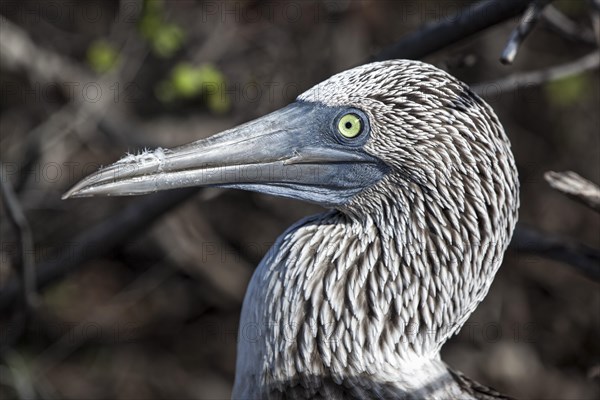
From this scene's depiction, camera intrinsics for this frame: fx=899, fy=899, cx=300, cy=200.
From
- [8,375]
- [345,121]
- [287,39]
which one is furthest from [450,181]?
[287,39]

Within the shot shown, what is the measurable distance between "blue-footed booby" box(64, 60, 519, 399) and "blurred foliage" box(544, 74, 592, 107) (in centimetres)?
319

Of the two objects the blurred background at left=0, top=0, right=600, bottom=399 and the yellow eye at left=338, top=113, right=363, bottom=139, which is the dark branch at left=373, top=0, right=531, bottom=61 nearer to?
the yellow eye at left=338, top=113, right=363, bottom=139

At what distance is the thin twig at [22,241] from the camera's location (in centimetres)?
370

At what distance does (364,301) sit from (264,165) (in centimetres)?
59

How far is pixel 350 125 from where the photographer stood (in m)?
3.09

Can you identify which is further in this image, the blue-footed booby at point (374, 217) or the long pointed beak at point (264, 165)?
the blue-footed booby at point (374, 217)

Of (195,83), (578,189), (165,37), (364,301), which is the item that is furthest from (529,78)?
(165,37)

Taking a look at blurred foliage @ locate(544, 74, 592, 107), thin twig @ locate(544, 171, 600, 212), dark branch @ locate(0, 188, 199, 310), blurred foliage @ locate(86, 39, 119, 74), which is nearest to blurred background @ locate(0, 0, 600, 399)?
blurred foliage @ locate(544, 74, 592, 107)

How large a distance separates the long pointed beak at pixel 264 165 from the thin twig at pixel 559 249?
1.11 metres

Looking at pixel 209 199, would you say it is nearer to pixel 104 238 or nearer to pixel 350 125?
pixel 104 238

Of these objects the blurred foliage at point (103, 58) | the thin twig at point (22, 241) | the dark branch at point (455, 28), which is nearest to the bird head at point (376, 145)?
the dark branch at point (455, 28)

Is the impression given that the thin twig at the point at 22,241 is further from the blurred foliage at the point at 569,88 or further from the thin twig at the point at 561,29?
the blurred foliage at the point at 569,88

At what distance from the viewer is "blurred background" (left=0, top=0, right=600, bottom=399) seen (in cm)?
613

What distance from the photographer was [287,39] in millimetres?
6594
